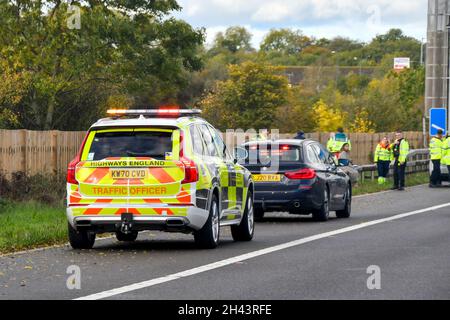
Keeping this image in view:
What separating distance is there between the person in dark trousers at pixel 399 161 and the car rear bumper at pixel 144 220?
20596 millimetres

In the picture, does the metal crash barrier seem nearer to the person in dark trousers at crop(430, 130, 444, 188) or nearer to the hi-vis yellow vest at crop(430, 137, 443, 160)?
the person in dark trousers at crop(430, 130, 444, 188)

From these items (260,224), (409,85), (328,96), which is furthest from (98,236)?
(328,96)

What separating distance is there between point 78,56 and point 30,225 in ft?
60.0

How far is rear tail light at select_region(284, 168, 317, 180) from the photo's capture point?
22312 mm

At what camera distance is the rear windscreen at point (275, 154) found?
73.8 feet

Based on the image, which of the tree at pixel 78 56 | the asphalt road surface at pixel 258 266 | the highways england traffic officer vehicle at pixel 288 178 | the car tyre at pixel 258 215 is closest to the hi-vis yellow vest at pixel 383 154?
the tree at pixel 78 56

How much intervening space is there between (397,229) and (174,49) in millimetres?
22093

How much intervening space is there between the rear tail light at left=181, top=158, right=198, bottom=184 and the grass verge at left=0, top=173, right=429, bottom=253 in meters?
2.42

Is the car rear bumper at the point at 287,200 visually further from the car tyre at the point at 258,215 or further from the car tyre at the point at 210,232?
the car tyre at the point at 210,232

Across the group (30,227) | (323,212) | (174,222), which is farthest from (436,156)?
(174,222)

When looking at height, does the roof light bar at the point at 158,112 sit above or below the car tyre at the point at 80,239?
above

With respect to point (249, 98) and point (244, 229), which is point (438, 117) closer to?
point (244, 229)

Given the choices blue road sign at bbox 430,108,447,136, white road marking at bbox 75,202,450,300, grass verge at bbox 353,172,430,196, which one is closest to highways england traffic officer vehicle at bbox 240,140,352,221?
white road marking at bbox 75,202,450,300

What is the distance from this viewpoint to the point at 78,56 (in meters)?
36.7
